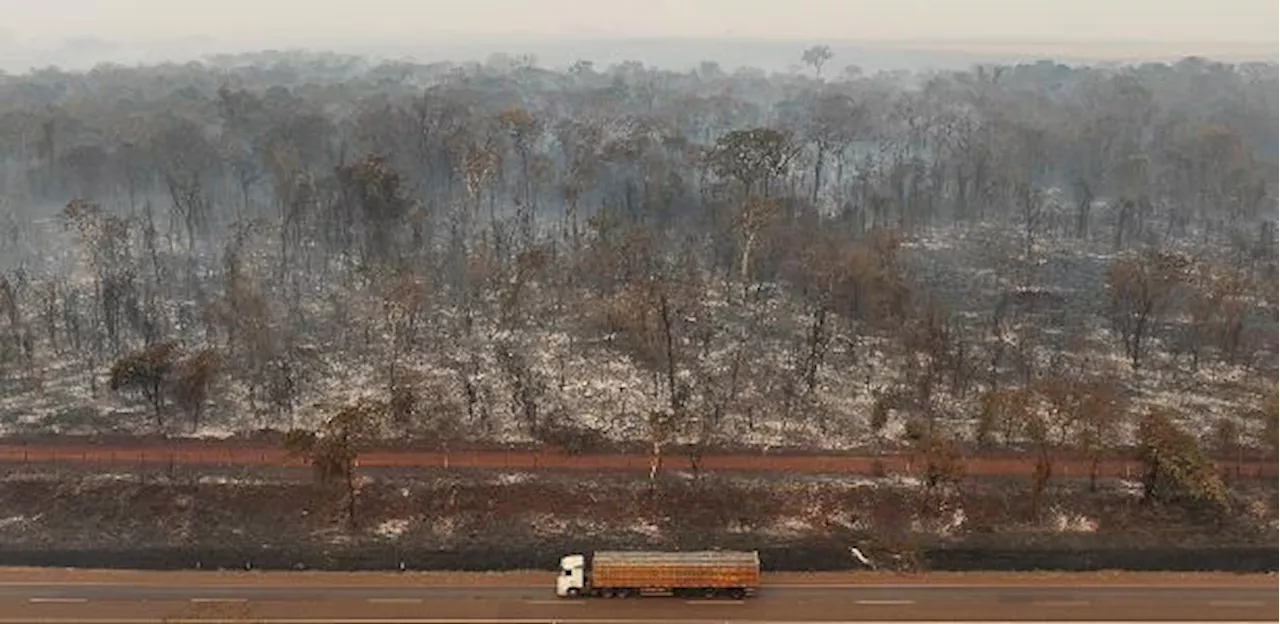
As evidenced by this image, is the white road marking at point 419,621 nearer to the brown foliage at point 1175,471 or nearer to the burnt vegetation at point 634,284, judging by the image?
the brown foliage at point 1175,471

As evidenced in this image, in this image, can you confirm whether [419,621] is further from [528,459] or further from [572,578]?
[528,459]

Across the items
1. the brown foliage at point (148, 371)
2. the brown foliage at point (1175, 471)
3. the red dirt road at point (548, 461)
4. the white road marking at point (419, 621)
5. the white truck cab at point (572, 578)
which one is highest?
the brown foliage at point (148, 371)

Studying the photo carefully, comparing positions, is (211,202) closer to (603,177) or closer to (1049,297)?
(603,177)

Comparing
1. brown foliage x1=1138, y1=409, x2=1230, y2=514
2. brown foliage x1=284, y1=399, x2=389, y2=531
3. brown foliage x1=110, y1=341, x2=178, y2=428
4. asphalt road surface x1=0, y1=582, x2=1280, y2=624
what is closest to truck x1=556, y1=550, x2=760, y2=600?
asphalt road surface x1=0, y1=582, x2=1280, y2=624

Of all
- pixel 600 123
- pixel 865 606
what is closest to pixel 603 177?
pixel 600 123

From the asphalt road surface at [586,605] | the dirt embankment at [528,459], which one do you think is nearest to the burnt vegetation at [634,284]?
the dirt embankment at [528,459]

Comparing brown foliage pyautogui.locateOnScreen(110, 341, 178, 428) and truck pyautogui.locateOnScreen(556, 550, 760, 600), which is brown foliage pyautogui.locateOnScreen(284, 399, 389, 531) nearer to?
brown foliage pyautogui.locateOnScreen(110, 341, 178, 428)
